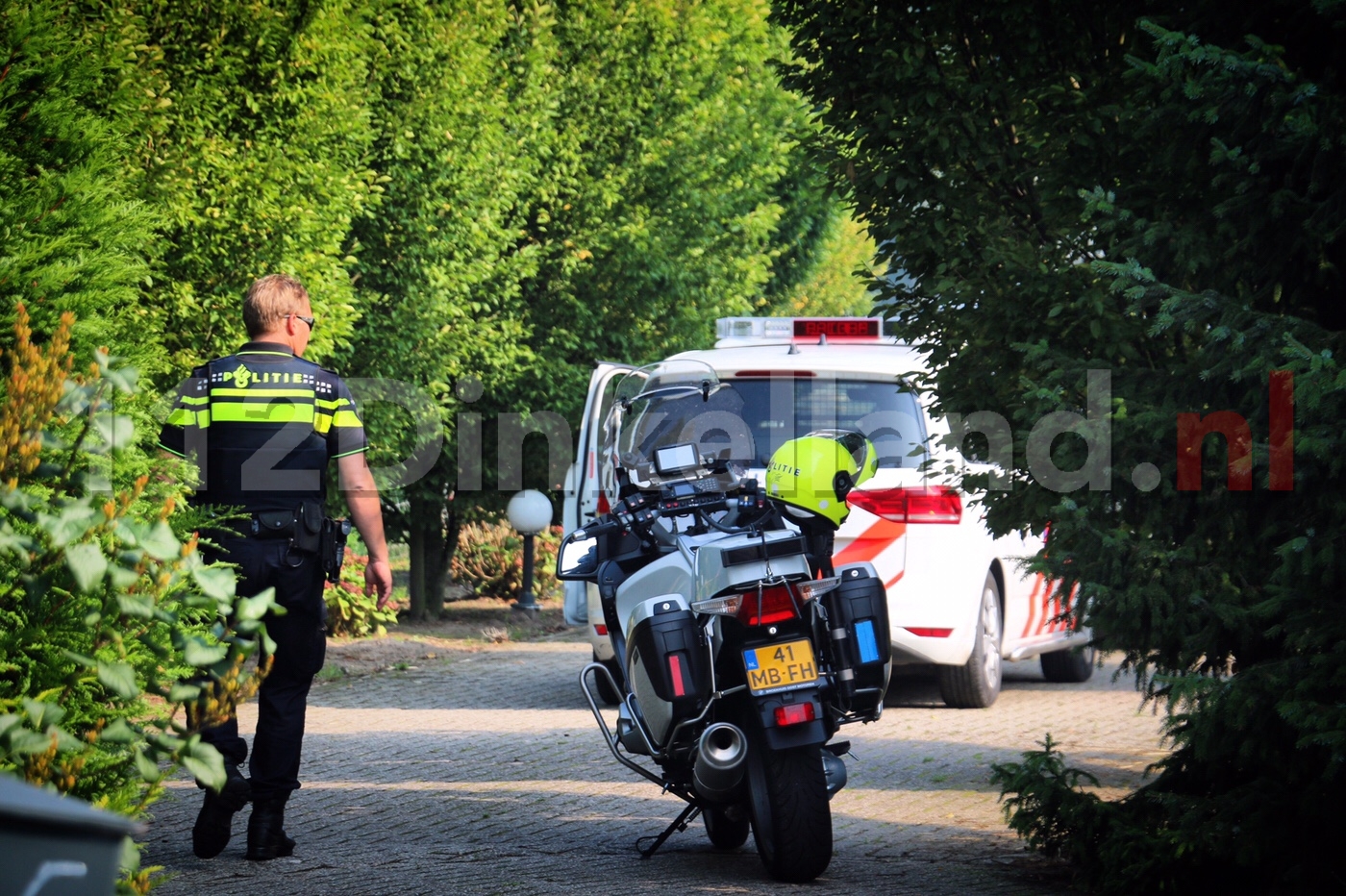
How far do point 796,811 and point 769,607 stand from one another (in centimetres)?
70

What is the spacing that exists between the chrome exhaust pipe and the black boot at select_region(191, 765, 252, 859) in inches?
67.6

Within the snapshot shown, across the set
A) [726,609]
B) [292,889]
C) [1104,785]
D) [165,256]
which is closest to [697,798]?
[726,609]

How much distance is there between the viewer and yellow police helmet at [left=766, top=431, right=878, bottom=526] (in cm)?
539

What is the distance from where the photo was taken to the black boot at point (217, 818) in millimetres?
5406

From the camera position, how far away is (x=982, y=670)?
364 inches

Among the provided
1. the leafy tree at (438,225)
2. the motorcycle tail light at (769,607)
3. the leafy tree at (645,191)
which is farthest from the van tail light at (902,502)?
the leafy tree at (645,191)

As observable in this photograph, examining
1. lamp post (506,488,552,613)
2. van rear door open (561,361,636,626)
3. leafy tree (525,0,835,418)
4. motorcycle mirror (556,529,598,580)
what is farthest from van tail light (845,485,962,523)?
lamp post (506,488,552,613)

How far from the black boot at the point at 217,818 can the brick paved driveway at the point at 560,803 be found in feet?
0.22

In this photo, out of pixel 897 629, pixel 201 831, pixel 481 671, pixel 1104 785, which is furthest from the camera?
pixel 481 671

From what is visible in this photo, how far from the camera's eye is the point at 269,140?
9492 millimetres

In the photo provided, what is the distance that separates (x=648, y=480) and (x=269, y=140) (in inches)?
195

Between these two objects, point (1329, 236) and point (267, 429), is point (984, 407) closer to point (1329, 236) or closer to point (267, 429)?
point (1329, 236)

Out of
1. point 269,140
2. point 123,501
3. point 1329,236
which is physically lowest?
point 123,501

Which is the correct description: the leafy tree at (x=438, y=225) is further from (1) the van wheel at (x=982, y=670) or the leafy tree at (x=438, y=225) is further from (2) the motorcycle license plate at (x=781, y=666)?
(2) the motorcycle license plate at (x=781, y=666)
